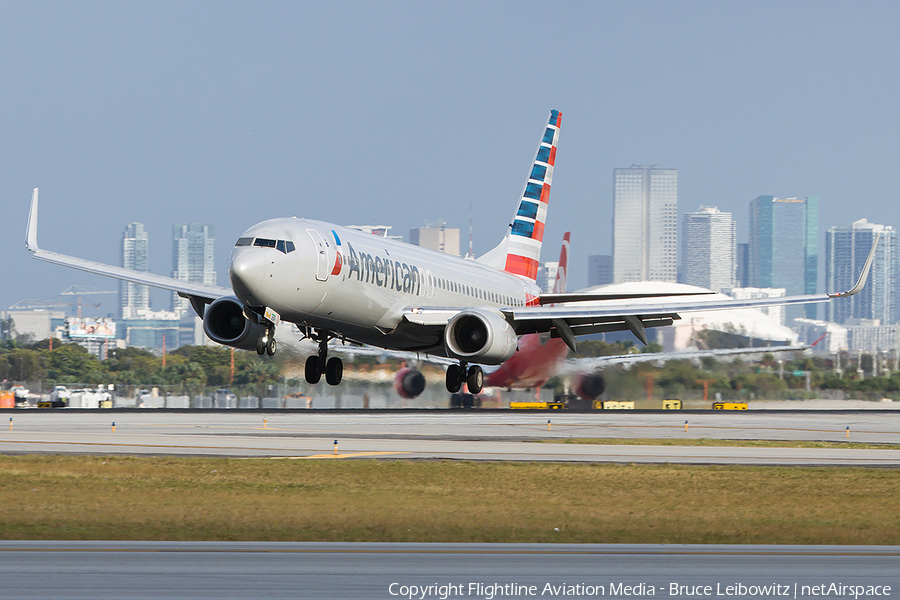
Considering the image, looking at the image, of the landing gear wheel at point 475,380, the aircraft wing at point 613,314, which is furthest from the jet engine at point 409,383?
the landing gear wheel at point 475,380

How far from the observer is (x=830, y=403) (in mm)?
71312

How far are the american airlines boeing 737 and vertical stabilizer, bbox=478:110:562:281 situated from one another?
4.03 m

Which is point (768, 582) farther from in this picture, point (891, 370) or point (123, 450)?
point (891, 370)

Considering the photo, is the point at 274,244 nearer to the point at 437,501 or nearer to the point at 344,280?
the point at 344,280

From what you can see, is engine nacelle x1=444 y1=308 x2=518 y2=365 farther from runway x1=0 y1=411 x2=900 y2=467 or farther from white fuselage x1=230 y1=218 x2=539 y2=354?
runway x1=0 y1=411 x2=900 y2=467

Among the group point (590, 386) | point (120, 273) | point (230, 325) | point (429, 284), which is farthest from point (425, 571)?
point (590, 386)

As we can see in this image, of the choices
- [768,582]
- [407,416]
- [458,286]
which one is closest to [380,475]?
[768,582]

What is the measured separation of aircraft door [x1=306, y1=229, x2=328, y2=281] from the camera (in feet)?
103

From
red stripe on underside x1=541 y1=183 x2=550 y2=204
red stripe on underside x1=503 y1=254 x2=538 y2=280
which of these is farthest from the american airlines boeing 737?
red stripe on underside x1=541 y1=183 x2=550 y2=204

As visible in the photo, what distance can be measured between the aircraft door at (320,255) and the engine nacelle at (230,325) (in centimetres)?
490

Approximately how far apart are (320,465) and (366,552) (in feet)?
42.3

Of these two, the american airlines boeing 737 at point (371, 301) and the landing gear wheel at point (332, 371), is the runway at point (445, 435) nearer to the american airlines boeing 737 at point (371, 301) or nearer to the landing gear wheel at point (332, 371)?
the landing gear wheel at point (332, 371)

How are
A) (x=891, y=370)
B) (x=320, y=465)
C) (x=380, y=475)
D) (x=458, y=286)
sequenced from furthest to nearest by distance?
(x=891, y=370) → (x=458, y=286) → (x=320, y=465) → (x=380, y=475)

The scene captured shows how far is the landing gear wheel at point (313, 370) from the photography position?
121ft
